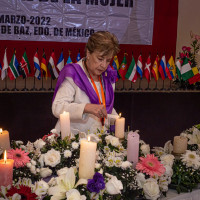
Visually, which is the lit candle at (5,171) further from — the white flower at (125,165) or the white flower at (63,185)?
the white flower at (125,165)

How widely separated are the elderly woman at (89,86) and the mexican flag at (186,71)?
3.19m

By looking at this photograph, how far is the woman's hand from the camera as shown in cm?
203

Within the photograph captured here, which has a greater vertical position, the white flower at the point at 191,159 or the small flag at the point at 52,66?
the small flag at the point at 52,66

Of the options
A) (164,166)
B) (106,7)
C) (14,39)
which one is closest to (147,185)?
(164,166)

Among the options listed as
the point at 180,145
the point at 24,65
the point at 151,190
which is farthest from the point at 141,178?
the point at 24,65

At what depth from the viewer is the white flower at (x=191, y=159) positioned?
165 cm

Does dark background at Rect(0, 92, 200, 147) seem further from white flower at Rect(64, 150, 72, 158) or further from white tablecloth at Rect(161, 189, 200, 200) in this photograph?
white tablecloth at Rect(161, 189, 200, 200)

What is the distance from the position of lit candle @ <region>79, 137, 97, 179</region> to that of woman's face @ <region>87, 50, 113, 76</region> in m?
1.00

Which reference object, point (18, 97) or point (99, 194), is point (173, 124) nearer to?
point (18, 97)

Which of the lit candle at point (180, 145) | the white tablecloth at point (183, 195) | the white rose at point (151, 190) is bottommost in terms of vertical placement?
the white tablecloth at point (183, 195)

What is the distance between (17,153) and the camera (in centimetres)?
154

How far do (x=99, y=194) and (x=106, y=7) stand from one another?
205 inches

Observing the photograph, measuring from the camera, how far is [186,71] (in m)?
5.45

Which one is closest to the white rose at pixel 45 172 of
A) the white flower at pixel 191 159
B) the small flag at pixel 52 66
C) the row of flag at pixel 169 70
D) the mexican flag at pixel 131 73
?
the white flower at pixel 191 159
